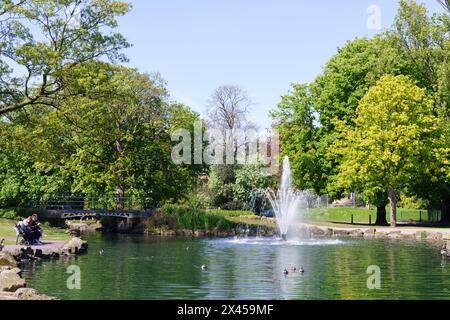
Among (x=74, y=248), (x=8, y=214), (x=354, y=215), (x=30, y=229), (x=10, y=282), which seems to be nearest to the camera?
(x=10, y=282)

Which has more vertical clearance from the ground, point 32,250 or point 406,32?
point 406,32

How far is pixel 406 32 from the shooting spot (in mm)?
49094

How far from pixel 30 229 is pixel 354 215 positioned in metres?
41.6

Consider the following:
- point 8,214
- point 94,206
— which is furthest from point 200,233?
point 8,214

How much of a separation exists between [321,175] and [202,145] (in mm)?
12684

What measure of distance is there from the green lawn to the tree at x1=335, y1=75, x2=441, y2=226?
13290mm

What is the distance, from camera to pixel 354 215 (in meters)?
63.5

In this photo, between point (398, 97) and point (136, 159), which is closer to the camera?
point (398, 97)

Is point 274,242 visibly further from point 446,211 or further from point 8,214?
point 446,211

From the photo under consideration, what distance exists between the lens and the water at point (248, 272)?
1847cm

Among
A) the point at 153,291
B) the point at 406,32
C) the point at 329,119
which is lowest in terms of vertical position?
the point at 153,291

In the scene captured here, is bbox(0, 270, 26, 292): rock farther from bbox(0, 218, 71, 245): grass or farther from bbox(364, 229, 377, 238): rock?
bbox(364, 229, 377, 238): rock
